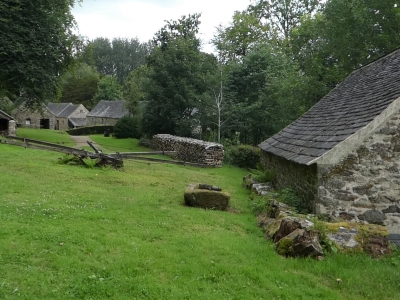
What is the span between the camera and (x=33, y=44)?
24906 millimetres

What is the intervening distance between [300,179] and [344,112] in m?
2.58

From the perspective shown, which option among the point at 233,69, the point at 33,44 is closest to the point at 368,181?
the point at 233,69

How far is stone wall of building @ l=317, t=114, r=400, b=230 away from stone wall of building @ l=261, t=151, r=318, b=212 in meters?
0.35

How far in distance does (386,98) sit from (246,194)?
6.07 metres

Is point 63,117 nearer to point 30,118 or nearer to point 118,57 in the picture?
point 30,118

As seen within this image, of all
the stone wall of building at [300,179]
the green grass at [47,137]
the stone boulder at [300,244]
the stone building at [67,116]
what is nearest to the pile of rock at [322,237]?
the stone boulder at [300,244]

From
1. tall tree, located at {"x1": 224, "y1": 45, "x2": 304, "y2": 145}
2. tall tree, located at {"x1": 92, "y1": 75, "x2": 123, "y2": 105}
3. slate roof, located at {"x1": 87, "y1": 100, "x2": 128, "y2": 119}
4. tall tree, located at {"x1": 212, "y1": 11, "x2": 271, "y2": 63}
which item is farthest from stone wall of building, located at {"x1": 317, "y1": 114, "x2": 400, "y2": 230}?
tall tree, located at {"x1": 92, "y1": 75, "x2": 123, "y2": 105}

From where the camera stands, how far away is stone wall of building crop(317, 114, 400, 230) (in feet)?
25.1

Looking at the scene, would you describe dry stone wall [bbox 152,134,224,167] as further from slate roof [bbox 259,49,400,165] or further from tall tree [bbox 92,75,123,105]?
tall tree [bbox 92,75,123,105]

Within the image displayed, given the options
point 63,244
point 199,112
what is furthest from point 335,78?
point 63,244

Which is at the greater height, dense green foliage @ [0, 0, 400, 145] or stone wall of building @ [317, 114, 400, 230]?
dense green foliage @ [0, 0, 400, 145]

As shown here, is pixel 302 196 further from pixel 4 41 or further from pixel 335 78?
pixel 4 41

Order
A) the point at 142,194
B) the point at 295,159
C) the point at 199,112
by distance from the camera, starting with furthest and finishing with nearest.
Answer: the point at 199,112, the point at 142,194, the point at 295,159

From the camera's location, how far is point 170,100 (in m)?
29.4
